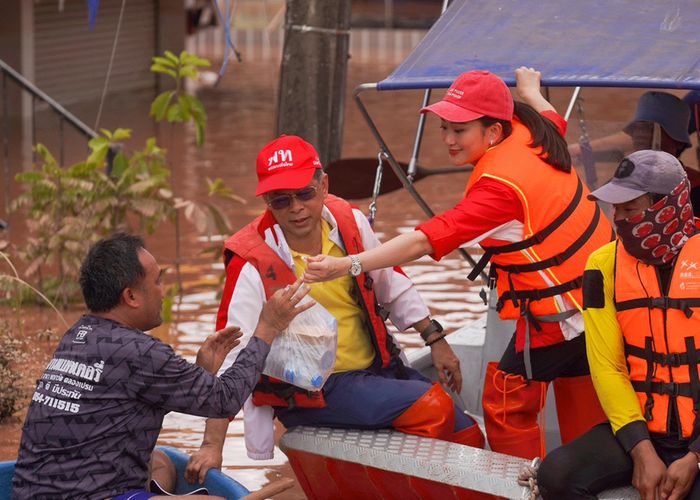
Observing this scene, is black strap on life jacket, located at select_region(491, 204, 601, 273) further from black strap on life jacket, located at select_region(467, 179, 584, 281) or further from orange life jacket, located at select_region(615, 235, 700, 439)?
orange life jacket, located at select_region(615, 235, 700, 439)

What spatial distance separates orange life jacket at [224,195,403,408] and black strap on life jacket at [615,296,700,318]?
1001mm

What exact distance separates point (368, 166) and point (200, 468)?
267 cm

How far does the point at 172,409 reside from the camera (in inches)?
161

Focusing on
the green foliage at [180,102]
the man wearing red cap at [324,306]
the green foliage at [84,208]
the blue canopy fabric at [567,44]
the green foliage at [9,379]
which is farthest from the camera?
the green foliage at [180,102]

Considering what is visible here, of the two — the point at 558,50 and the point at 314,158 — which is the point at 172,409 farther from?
the point at 558,50

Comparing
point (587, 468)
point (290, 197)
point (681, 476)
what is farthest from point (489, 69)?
point (681, 476)

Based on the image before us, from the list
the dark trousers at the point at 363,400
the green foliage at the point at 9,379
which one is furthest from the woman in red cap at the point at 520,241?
the green foliage at the point at 9,379

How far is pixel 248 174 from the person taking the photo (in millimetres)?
13883

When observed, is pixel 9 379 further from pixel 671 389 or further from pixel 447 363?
pixel 671 389

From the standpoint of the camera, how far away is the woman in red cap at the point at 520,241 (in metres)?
4.50

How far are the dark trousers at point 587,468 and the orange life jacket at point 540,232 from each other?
1.86 feet

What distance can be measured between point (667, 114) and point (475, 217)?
1.76 meters

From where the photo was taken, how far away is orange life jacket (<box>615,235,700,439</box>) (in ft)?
13.7

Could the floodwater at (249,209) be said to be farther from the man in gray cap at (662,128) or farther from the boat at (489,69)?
the man in gray cap at (662,128)
